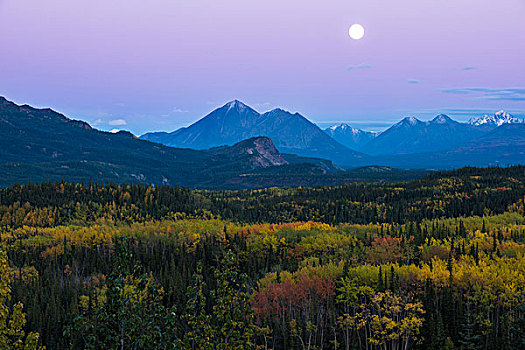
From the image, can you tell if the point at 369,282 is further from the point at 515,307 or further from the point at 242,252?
the point at 242,252

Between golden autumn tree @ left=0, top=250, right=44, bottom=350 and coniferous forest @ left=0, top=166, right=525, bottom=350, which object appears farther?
coniferous forest @ left=0, top=166, right=525, bottom=350

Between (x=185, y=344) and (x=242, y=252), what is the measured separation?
16196 centimetres

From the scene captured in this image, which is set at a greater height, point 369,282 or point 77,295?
point 369,282

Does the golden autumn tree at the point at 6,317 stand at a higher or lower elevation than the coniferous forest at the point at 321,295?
higher

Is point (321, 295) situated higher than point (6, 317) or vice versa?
point (6, 317)

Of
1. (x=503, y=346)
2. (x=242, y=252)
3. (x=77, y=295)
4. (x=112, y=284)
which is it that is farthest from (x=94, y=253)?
(x=112, y=284)

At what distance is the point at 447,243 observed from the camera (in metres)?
167

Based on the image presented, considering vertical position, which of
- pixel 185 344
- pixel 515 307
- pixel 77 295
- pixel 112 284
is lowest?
pixel 77 295

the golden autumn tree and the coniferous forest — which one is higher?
the golden autumn tree

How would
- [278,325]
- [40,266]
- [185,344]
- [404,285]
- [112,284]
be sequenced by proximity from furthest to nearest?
[40,266] → [404,285] → [278,325] → [185,344] → [112,284]

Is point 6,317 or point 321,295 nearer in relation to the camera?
point 6,317

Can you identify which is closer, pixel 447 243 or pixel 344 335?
pixel 344 335

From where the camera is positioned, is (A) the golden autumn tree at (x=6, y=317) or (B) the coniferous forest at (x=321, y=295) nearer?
(A) the golden autumn tree at (x=6, y=317)

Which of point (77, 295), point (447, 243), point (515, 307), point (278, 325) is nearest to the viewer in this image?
point (515, 307)
